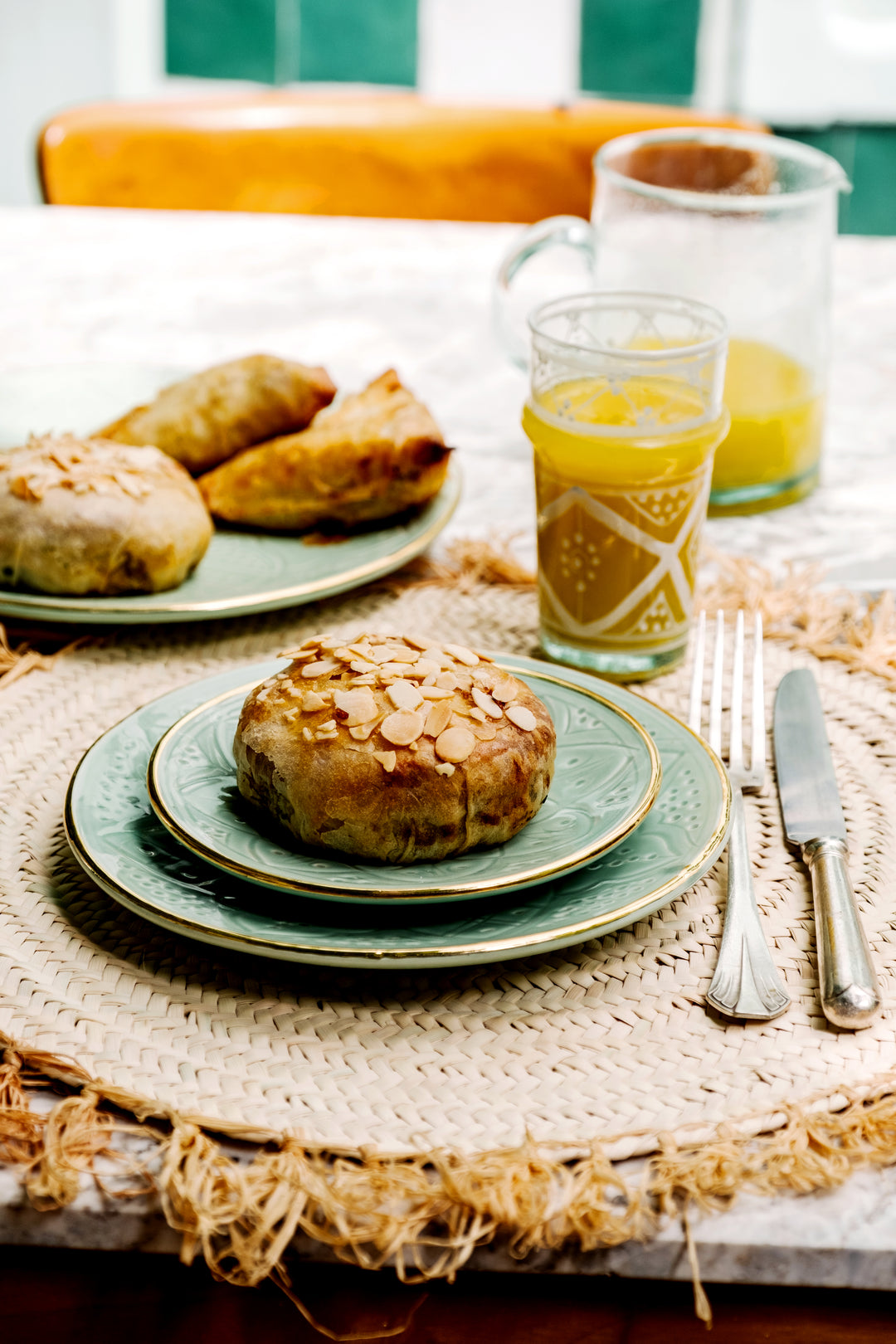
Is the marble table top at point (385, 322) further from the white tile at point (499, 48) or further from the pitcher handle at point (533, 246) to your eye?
the white tile at point (499, 48)

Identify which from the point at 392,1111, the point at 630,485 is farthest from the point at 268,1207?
the point at 630,485

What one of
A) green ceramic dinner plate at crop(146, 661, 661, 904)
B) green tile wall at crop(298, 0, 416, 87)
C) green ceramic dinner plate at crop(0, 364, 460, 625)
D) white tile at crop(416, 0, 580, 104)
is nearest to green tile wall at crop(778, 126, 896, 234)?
white tile at crop(416, 0, 580, 104)

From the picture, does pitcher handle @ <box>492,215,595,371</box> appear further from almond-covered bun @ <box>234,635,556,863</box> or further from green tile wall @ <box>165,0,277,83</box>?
green tile wall @ <box>165,0,277,83</box>

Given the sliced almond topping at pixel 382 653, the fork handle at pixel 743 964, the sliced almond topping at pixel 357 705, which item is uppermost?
the sliced almond topping at pixel 382 653

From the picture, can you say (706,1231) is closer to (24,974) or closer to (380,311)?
(24,974)

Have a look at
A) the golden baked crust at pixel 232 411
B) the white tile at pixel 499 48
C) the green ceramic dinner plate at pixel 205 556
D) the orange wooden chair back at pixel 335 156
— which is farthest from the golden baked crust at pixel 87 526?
the white tile at pixel 499 48

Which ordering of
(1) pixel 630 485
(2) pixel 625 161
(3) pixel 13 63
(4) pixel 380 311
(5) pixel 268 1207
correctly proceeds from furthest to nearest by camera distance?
(3) pixel 13 63, (4) pixel 380 311, (2) pixel 625 161, (1) pixel 630 485, (5) pixel 268 1207
